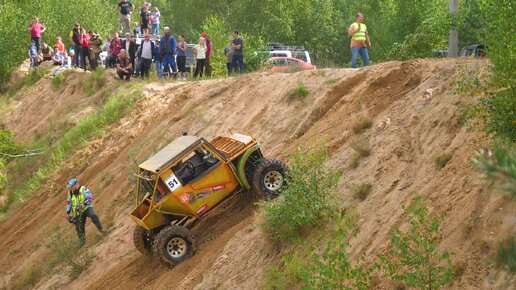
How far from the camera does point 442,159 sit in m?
12.1

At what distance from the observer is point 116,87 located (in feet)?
96.9

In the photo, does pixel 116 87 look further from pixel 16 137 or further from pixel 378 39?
pixel 378 39

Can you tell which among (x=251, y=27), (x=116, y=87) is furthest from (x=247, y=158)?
(x=251, y=27)

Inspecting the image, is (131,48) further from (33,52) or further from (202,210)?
(202,210)

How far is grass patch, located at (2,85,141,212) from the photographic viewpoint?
26.7 metres

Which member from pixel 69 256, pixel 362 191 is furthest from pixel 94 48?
pixel 362 191

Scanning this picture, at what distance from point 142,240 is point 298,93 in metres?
5.12

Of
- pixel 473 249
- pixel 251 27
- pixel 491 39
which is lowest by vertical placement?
pixel 251 27

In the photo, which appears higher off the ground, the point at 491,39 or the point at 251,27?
the point at 491,39

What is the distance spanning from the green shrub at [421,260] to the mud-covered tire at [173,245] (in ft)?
18.8

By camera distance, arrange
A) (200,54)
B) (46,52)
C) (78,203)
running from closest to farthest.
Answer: (78,203) → (200,54) → (46,52)

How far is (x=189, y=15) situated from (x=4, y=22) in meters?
27.0

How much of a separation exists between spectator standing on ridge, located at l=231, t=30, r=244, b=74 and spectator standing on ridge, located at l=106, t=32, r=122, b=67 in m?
5.60

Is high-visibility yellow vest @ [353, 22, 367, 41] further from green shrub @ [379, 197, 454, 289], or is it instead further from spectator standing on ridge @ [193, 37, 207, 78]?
green shrub @ [379, 197, 454, 289]
